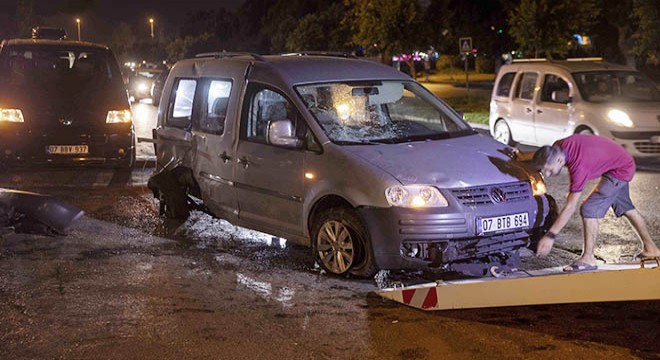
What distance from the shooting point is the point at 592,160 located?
22.8 feet

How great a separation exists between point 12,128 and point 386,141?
23.9 ft

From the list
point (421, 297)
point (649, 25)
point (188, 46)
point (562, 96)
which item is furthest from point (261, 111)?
point (188, 46)

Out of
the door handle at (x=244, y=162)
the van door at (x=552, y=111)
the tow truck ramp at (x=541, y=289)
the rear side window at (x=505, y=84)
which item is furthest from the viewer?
the rear side window at (x=505, y=84)

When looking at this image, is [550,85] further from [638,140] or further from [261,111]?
[261,111]

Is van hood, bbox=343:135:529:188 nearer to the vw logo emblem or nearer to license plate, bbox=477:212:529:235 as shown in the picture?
the vw logo emblem

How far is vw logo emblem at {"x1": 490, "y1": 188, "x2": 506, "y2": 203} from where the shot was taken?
698 centimetres

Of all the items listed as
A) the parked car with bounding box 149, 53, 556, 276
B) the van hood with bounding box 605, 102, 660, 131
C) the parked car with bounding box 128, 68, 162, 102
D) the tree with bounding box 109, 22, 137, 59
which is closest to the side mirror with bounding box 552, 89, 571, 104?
the van hood with bounding box 605, 102, 660, 131

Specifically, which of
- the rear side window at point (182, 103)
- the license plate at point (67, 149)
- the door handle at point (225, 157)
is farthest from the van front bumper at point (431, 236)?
the license plate at point (67, 149)

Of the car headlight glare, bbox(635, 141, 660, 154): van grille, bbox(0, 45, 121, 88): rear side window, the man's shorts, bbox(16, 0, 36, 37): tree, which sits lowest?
bbox(635, 141, 660, 154): van grille

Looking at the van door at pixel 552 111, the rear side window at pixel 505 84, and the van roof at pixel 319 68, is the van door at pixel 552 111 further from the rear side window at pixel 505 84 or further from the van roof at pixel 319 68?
the van roof at pixel 319 68

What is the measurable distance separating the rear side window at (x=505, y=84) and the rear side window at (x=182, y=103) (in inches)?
316

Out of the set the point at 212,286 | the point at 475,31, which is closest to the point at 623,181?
the point at 212,286

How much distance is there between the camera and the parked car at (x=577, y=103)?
1396cm

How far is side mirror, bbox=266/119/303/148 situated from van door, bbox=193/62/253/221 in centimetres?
86
